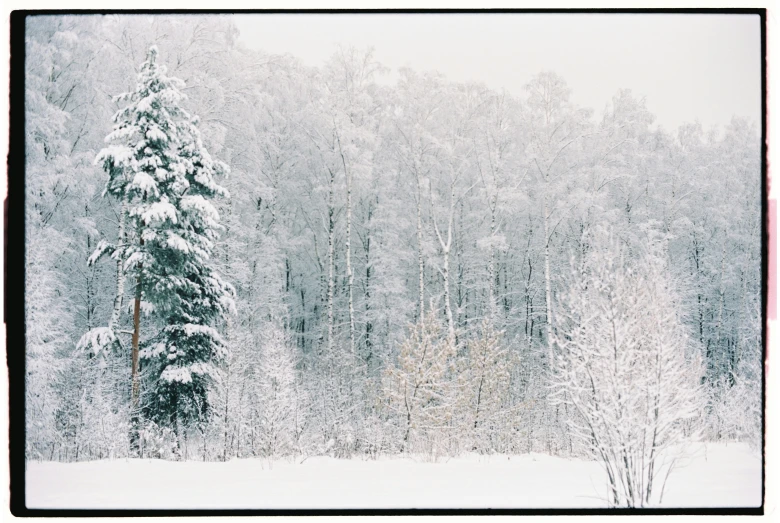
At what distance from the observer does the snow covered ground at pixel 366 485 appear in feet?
26.9

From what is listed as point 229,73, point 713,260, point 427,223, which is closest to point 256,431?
point 427,223

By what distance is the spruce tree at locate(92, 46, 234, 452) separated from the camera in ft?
32.1

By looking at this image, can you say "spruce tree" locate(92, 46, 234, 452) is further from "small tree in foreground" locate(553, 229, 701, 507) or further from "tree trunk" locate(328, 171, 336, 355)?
"small tree in foreground" locate(553, 229, 701, 507)

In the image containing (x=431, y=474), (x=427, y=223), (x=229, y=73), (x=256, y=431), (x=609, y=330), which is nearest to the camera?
(x=609, y=330)

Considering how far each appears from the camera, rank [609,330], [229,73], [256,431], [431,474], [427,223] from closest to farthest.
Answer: [609,330] → [431,474] → [256,431] → [229,73] → [427,223]

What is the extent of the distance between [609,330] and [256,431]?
504 cm

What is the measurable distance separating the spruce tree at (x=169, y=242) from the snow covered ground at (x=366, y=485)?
64.0 inches

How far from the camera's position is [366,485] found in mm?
8422

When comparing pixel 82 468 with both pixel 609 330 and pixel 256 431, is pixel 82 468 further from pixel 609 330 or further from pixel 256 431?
pixel 609 330

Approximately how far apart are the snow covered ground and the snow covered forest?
51 centimetres

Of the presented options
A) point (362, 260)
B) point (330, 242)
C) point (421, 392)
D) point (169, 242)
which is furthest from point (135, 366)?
point (362, 260)

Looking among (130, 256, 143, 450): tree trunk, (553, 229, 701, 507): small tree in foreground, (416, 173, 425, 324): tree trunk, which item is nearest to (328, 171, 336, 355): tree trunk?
(416, 173, 425, 324): tree trunk

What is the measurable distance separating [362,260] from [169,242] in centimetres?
613

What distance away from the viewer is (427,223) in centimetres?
1395
